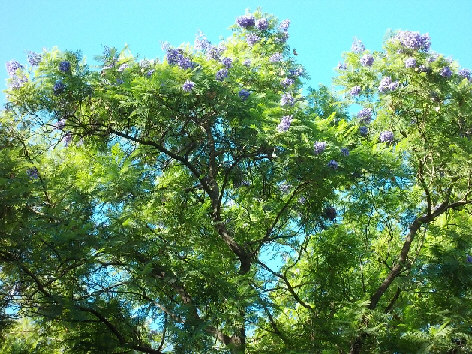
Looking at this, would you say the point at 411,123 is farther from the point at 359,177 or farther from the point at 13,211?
the point at 13,211

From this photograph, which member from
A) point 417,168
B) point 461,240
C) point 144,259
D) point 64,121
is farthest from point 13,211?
point 461,240

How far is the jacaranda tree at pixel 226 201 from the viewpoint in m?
7.62

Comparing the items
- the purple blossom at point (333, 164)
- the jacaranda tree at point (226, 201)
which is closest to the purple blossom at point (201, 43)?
the jacaranda tree at point (226, 201)

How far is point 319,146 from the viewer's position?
8.26 metres

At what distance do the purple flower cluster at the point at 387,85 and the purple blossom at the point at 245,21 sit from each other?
3.37m

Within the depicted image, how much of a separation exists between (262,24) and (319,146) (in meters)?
4.59

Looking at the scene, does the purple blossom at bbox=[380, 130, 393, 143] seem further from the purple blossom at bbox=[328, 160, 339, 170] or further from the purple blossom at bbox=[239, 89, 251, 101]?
the purple blossom at bbox=[239, 89, 251, 101]

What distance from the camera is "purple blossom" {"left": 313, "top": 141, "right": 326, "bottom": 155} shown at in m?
8.24

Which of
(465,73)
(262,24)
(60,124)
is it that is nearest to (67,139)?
(60,124)

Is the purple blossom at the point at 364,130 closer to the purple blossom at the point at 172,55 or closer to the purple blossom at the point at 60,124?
the purple blossom at the point at 172,55

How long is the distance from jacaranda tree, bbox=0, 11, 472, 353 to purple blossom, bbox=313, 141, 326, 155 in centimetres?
3

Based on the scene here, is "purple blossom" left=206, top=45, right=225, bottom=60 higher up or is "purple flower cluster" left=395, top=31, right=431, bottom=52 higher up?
"purple blossom" left=206, top=45, right=225, bottom=60

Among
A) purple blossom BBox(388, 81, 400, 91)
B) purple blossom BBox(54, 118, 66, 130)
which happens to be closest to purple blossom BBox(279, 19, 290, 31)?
purple blossom BBox(388, 81, 400, 91)

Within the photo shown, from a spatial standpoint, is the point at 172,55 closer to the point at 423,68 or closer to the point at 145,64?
the point at 145,64
